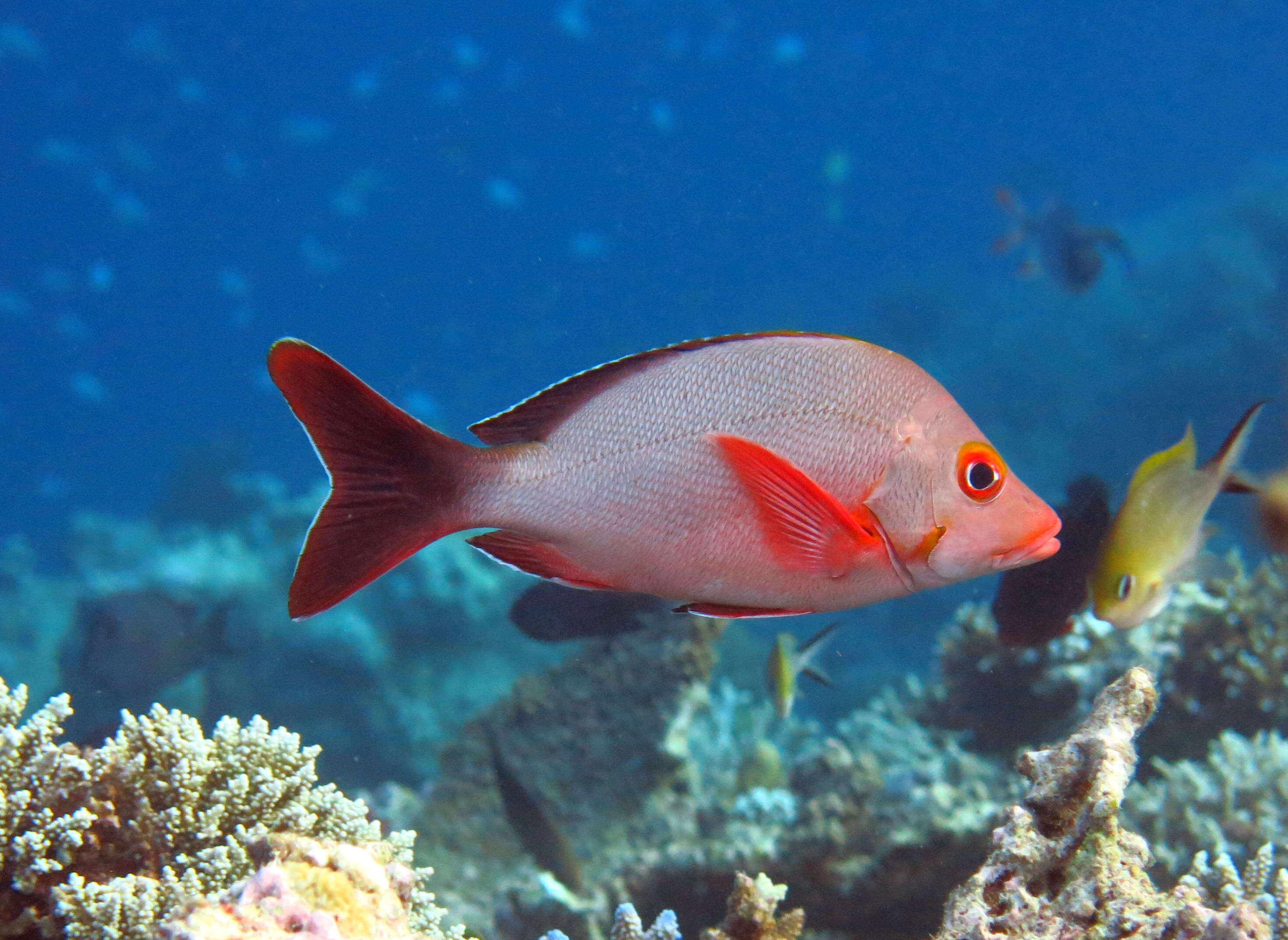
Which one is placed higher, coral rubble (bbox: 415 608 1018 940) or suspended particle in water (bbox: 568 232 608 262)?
suspended particle in water (bbox: 568 232 608 262)

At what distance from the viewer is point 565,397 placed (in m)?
1.76

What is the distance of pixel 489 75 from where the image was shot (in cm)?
4241

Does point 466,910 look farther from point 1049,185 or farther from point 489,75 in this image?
point 1049,185

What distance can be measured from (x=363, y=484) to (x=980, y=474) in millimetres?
1371

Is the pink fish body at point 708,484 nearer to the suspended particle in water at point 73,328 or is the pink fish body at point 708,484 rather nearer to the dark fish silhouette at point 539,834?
the dark fish silhouette at point 539,834

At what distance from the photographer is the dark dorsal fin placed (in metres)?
1.76

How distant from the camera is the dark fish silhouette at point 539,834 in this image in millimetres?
4492

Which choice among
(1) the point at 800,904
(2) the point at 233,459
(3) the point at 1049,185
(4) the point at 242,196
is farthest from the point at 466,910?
(3) the point at 1049,185

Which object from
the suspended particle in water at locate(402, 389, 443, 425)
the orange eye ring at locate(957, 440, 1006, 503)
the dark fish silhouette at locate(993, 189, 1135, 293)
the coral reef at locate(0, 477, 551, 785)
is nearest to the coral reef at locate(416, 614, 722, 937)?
the orange eye ring at locate(957, 440, 1006, 503)

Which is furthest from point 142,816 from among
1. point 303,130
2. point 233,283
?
point 233,283

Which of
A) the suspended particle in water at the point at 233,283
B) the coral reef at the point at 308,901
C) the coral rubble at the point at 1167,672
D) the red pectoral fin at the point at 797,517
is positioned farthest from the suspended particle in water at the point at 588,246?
the coral reef at the point at 308,901

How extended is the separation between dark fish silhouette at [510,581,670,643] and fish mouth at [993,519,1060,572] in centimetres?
293

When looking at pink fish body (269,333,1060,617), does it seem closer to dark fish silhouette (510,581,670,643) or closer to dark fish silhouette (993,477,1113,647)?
dark fish silhouette (993,477,1113,647)

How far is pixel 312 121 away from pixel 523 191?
1248 cm
